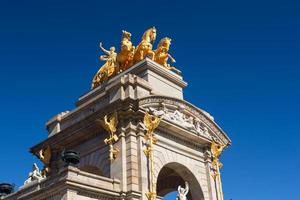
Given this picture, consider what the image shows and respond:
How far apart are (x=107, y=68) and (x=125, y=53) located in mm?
2803

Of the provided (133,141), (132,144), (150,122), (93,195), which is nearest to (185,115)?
(150,122)

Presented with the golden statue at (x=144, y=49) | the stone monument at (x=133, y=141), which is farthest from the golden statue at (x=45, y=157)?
the golden statue at (x=144, y=49)

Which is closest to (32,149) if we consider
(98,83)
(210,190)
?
(98,83)

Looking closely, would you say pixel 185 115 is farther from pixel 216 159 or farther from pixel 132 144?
pixel 132 144

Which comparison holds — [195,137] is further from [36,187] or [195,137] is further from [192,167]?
[36,187]

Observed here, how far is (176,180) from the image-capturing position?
37.9m

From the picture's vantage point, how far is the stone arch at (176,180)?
3381 centimetres

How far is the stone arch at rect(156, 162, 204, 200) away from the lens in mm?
33812

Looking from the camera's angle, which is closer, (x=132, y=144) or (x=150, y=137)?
(x=132, y=144)

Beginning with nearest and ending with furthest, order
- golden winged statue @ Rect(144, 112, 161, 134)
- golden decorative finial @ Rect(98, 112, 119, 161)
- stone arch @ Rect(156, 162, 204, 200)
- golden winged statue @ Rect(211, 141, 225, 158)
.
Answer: golden decorative finial @ Rect(98, 112, 119, 161) < golden winged statue @ Rect(144, 112, 161, 134) < stone arch @ Rect(156, 162, 204, 200) < golden winged statue @ Rect(211, 141, 225, 158)

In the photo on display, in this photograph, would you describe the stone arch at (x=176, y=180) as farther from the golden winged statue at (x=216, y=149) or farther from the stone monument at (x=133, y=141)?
the golden winged statue at (x=216, y=149)

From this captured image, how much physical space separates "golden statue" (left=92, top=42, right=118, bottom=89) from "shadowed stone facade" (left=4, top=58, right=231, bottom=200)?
1.59m

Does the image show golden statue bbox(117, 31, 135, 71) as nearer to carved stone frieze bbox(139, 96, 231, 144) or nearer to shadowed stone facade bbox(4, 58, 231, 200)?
shadowed stone facade bbox(4, 58, 231, 200)

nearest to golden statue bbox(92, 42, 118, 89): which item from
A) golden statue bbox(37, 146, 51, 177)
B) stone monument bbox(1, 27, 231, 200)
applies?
stone monument bbox(1, 27, 231, 200)
